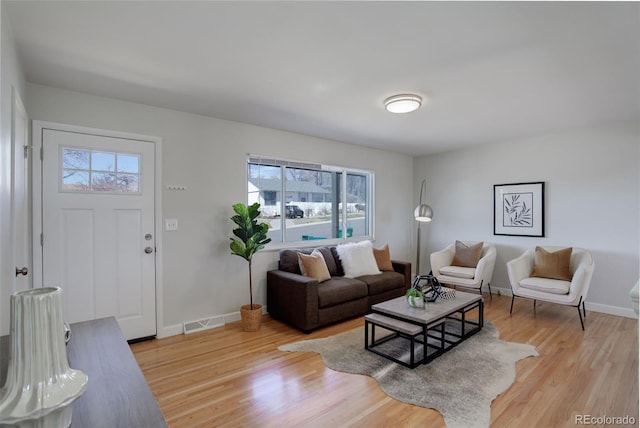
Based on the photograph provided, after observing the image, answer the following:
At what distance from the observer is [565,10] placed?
174cm

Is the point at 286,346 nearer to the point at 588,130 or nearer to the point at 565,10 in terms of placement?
the point at 565,10

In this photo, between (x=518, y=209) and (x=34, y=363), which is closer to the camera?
(x=34, y=363)

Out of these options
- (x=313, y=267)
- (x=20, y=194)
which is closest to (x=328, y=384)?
(x=313, y=267)

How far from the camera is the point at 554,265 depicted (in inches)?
155

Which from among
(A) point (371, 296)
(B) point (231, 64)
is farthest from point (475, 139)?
(B) point (231, 64)

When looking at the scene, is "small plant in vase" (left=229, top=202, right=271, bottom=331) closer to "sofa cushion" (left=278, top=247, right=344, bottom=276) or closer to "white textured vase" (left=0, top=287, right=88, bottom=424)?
"sofa cushion" (left=278, top=247, right=344, bottom=276)

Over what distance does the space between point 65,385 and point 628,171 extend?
5.51 meters

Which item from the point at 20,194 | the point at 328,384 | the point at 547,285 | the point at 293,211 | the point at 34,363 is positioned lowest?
the point at 328,384

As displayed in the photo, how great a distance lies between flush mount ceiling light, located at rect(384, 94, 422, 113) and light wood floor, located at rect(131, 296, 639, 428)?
2.41 meters

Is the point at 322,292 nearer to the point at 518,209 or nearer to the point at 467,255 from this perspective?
the point at 467,255

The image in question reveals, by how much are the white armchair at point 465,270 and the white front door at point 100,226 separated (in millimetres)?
3869

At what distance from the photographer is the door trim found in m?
2.65

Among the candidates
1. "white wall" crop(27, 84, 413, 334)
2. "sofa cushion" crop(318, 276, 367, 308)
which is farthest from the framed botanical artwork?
"white wall" crop(27, 84, 413, 334)

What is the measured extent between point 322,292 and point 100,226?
2292 millimetres
